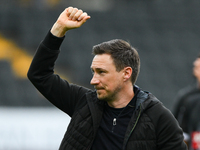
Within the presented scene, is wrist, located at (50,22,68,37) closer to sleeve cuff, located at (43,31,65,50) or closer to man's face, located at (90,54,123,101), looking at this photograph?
sleeve cuff, located at (43,31,65,50)

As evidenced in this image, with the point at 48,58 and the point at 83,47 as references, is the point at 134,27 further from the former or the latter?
the point at 48,58

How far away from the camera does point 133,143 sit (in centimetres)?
221

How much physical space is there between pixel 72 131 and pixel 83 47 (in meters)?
8.35

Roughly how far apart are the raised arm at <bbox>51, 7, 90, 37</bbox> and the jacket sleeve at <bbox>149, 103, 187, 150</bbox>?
2.39 feet

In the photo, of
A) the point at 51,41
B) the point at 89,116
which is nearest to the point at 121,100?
the point at 89,116

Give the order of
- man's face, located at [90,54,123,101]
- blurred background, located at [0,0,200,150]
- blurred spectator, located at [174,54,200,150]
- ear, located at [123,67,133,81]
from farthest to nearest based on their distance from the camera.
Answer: blurred background, located at [0,0,200,150]
blurred spectator, located at [174,54,200,150]
ear, located at [123,67,133,81]
man's face, located at [90,54,123,101]

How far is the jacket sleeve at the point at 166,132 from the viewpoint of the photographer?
2.22 m

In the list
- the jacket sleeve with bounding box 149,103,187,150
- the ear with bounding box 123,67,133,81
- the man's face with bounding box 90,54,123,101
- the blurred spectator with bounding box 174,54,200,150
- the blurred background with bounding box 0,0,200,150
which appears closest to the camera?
the jacket sleeve with bounding box 149,103,187,150

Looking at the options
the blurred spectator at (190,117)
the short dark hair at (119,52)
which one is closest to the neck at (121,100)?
the short dark hair at (119,52)

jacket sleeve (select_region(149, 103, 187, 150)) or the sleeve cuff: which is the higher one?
the sleeve cuff

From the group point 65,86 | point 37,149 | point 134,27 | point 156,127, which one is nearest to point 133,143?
point 156,127

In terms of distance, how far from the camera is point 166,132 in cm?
223

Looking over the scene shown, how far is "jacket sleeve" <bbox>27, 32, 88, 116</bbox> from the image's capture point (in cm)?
229

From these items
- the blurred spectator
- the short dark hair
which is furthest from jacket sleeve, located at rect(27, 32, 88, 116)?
the blurred spectator
